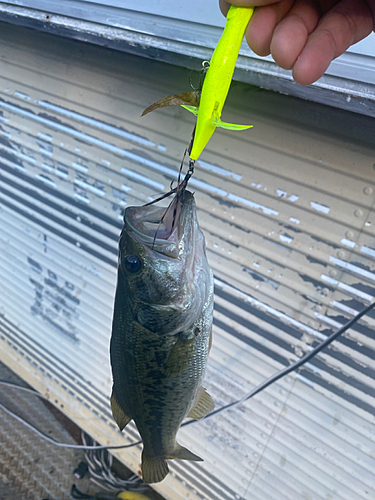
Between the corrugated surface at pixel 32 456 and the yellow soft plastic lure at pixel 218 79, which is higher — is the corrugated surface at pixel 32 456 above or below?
below

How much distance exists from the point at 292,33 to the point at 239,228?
90 centimetres

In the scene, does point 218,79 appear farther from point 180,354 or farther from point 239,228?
point 239,228

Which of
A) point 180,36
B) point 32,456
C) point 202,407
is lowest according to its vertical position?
point 32,456

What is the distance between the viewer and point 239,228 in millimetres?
1577

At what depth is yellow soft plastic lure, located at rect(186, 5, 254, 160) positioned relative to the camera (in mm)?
623

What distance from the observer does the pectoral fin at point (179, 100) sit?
67cm

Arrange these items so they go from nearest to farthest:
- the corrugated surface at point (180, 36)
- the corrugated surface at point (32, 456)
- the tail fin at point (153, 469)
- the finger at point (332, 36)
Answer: the finger at point (332, 36), the corrugated surface at point (180, 36), the tail fin at point (153, 469), the corrugated surface at point (32, 456)

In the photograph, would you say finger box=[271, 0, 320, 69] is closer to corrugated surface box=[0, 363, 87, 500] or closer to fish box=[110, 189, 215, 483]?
fish box=[110, 189, 215, 483]

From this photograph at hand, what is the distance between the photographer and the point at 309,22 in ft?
2.86

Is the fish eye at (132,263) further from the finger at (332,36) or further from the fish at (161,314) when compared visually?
the finger at (332,36)

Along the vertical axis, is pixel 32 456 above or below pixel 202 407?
below

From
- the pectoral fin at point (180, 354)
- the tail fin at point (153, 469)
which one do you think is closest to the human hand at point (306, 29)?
the pectoral fin at point (180, 354)

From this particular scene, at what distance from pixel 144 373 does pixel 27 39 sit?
1888 mm

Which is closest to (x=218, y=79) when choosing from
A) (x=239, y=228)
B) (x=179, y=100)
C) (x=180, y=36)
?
(x=179, y=100)
